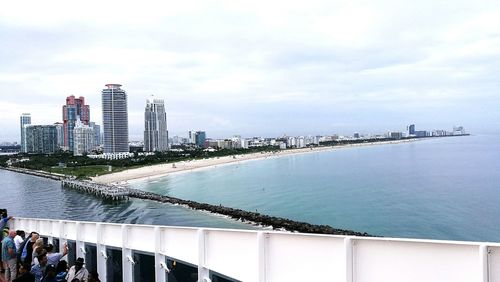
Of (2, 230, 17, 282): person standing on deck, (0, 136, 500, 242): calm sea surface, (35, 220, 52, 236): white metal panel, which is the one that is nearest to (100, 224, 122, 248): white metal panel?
(2, 230, 17, 282): person standing on deck

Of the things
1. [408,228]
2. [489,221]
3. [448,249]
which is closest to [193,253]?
[448,249]

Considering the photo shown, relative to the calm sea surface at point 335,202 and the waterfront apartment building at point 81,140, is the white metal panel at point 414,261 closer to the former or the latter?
the calm sea surface at point 335,202

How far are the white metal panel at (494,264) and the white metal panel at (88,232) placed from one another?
481cm

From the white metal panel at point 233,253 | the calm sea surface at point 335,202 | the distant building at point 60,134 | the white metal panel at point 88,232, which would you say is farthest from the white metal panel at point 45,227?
the distant building at point 60,134

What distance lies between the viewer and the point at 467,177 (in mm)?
58125

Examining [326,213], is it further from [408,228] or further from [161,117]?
[161,117]

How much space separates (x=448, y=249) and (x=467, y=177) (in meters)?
62.4

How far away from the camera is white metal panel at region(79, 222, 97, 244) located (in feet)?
19.1

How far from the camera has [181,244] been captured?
14.5 ft

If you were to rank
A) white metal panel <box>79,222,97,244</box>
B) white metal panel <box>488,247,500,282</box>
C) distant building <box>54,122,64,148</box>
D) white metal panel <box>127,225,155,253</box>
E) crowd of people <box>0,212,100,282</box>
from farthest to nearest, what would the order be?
distant building <box>54,122,64,148</box> → white metal panel <box>79,222,97,244</box> → white metal panel <box>127,225,155,253</box> → crowd of people <box>0,212,100,282</box> → white metal panel <box>488,247,500,282</box>

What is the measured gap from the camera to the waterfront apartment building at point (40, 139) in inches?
7416

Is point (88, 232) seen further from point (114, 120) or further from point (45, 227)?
point (114, 120)

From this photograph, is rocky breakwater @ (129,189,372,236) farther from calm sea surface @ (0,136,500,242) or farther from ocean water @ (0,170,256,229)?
calm sea surface @ (0,136,500,242)

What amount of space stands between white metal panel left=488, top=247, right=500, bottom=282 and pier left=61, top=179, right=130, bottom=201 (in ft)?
158
